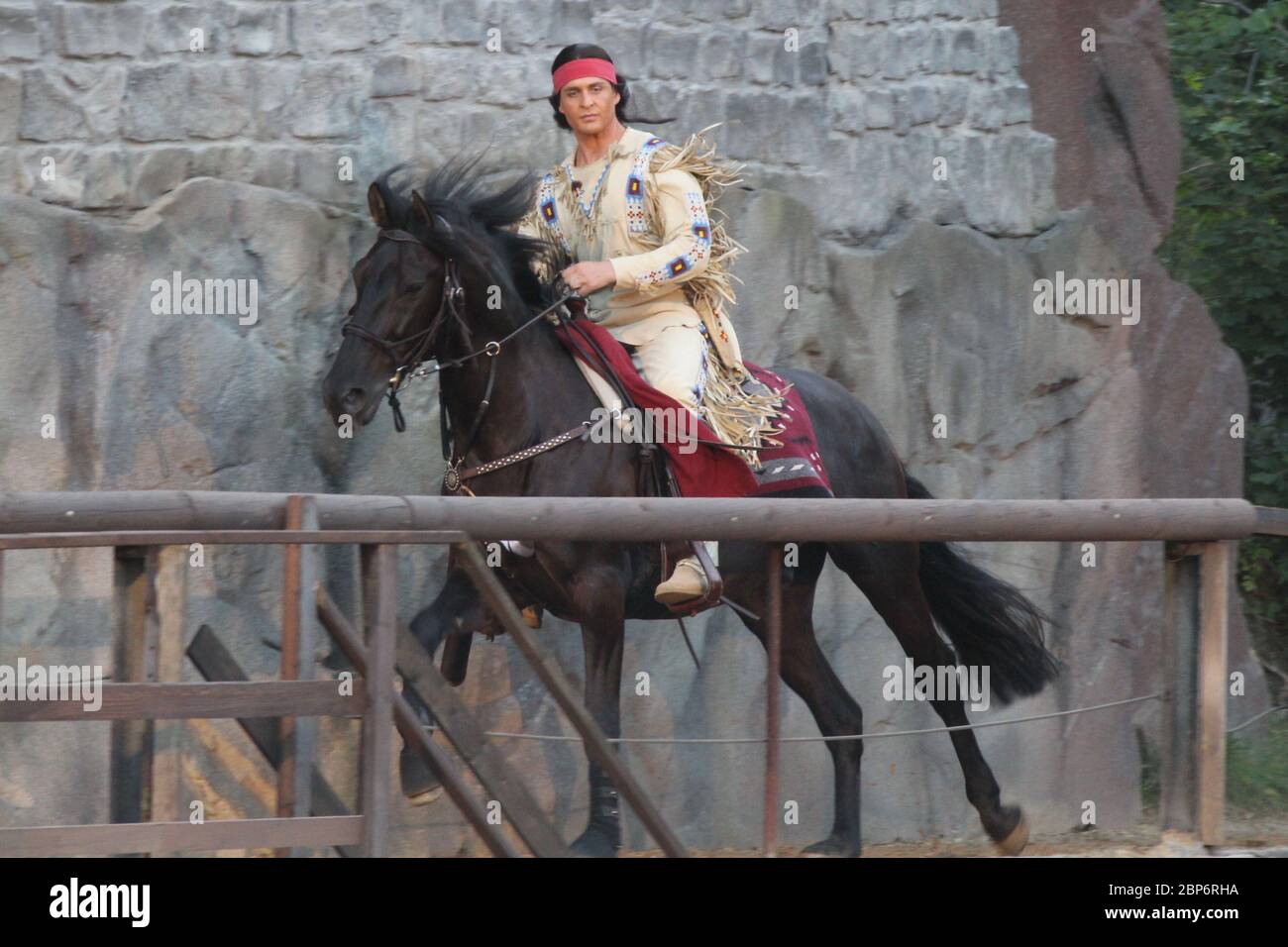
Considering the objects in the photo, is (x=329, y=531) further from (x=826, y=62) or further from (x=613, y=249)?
(x=826, y=62)

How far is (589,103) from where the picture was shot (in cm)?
571

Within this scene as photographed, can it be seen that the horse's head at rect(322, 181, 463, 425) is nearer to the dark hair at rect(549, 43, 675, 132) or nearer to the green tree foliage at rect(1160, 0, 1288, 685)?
the dark hair at rect(549, 43, 675, 132)

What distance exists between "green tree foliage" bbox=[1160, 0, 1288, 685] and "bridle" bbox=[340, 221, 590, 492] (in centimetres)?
471

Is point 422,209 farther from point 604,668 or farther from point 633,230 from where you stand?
point 604,668

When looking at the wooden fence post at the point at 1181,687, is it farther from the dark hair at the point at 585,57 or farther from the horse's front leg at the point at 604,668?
the dark hair at the point at 585,57

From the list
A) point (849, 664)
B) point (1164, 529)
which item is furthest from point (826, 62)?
point (1164, 529)

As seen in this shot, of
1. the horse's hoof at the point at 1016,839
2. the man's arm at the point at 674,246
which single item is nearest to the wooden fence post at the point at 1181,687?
the horse's hoof at the point at 1016,839

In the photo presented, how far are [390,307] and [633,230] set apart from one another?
908mm

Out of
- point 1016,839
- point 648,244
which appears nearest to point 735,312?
point 648,244

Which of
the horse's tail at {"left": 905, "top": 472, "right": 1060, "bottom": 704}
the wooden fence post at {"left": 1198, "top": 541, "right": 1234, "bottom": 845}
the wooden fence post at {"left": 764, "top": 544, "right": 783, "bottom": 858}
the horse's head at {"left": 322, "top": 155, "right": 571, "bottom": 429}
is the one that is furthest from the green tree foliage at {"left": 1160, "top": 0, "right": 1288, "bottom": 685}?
the wooden fence post at {"left": 764, "top": 544, "right": 783, "bottom": 858}

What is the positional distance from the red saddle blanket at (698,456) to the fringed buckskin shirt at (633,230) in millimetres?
178

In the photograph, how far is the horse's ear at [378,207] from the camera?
5.39m

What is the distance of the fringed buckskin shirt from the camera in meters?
5.68

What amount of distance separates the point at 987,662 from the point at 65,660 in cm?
316
